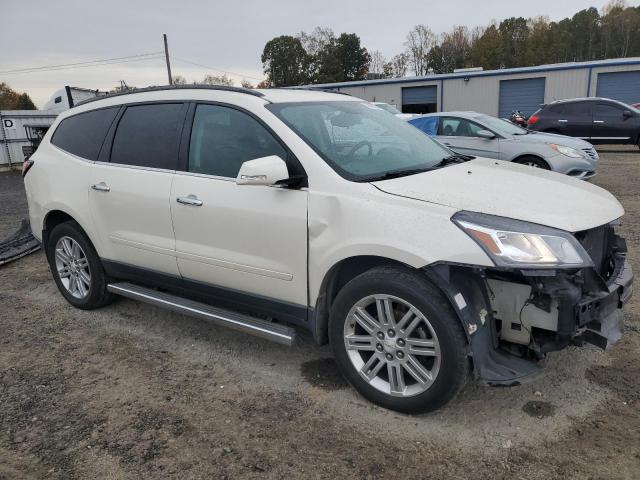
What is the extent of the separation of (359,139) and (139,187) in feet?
5.46

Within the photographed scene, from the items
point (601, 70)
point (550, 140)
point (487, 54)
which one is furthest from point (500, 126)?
point (487, 54)

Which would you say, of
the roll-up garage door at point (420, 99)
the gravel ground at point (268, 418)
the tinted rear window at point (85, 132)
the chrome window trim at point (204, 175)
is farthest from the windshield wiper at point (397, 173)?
the roll-up garage door at point (420, 99)

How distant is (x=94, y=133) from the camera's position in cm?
434

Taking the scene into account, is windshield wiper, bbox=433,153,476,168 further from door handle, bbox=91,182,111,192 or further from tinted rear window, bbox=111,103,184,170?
door handle, bbox=91,182,111,192

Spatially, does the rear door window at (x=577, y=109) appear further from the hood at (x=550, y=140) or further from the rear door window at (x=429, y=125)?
the rear door window at (x=429, y=125)

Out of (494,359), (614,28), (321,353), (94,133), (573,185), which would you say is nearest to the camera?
(494,359)

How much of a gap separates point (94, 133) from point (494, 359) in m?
3.60

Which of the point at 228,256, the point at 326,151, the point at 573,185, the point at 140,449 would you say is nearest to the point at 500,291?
the point at 573,185

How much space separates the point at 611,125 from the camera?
15477 mm

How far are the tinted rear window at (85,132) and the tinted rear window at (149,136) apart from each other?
0.21 m

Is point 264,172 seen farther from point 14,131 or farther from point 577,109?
point 14,131

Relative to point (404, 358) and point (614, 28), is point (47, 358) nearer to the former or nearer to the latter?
point (404, 358)

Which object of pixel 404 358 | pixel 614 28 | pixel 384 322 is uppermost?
pixel 614 28

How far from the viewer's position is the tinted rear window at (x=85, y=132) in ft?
14.0
